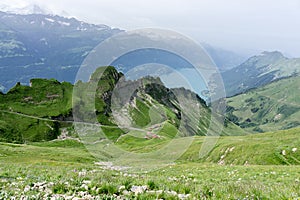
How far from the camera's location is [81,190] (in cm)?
1053

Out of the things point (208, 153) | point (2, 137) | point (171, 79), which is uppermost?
point (171, 79)

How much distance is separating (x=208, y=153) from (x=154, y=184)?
71.3 meters

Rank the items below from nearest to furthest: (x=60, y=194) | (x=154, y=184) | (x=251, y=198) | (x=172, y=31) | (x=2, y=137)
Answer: (x=251, y=198)
(x=60, y=194)
(x=154, y=184)
(x=172, y=31)
(x=2, y=137)

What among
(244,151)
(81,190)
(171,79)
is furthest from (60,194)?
(244,151)

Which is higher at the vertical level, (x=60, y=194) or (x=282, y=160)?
(x=60, y=194)

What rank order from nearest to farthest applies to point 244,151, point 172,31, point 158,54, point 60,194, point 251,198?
1. point 251,198
2. point 60,194
3. point 172,31
4. point 158,54
5. point 244,151

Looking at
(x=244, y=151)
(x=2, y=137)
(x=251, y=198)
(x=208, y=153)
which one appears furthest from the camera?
(x=2, y=137)

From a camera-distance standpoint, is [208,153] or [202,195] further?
[208,153]

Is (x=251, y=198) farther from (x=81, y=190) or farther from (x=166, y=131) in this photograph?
(x=166, y=131)

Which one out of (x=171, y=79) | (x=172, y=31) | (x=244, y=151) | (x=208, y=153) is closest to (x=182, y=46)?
(x=172, y=31)

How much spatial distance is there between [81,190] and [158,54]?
69.1 feet

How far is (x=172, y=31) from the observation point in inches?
1032

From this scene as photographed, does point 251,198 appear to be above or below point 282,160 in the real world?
above

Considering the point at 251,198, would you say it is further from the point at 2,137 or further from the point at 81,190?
the point at 2,137
